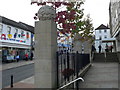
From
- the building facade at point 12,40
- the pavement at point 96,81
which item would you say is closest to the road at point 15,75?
the pavement at point 96,81

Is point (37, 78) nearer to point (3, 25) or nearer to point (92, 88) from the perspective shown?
point (92, 88)

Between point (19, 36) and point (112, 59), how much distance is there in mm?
19350

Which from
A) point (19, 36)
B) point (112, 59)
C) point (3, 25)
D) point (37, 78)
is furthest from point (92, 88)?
point (19, 36)

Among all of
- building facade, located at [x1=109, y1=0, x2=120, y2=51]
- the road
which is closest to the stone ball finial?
the road

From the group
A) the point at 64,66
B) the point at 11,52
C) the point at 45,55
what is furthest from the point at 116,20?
the point at 45,55

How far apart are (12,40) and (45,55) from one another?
996 inches

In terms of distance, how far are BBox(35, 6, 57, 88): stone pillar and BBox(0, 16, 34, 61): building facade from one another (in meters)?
22.2

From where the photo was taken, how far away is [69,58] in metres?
6.90

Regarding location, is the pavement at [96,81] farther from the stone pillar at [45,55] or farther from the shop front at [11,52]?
the shop front at [11,52]

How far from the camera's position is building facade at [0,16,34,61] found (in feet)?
88.2

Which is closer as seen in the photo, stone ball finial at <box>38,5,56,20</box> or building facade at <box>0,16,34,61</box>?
stone ball finial at <box>38,5,56,20</box>

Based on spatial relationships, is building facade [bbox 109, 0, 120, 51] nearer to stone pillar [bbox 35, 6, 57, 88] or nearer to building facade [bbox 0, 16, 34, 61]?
building facade [bbox 0, 16, 34, 61]

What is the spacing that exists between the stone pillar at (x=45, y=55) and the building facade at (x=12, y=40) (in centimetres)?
2217

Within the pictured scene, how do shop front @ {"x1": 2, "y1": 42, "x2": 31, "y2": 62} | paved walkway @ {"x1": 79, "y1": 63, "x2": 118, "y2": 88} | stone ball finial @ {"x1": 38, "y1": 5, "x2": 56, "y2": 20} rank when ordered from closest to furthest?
stone ball finial @ {"x1": 38, "y1": 5, "x2": 56, "y2": 20} < paved walkway @ {"x1": 79, "y1": 63, "x2": 118, "y2": 88} < shop front @ {"x1": 2, "y1": 42, "x2": 31, "y2": 62}
